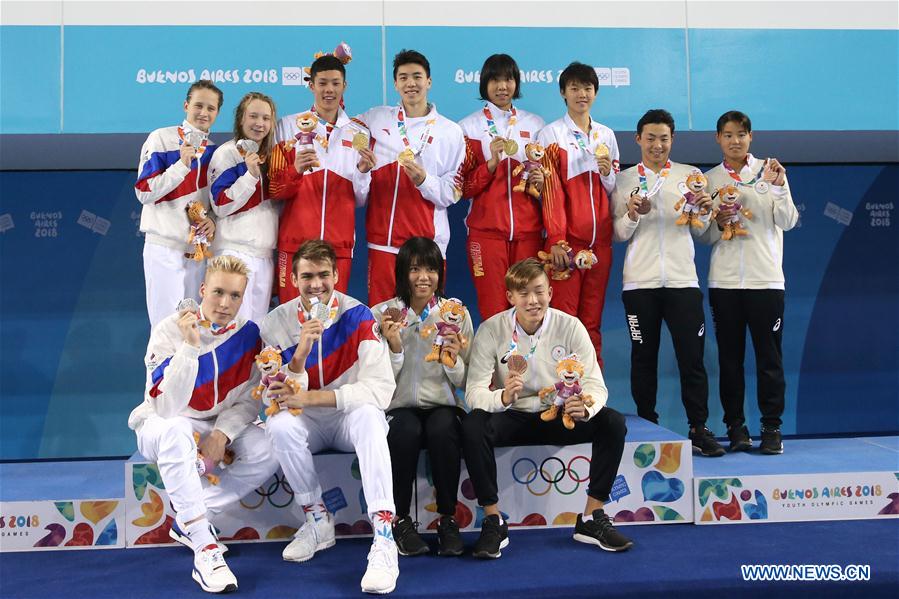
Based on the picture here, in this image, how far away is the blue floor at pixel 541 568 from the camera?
3477mm

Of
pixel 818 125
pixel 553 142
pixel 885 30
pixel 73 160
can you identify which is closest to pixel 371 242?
pixel 553 142

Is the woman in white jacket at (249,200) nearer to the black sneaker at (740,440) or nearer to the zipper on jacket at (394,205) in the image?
the zipper on jacket at (394,205)

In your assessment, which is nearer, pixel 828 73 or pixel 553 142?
pixel 553 142

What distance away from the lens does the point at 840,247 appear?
22.2ft

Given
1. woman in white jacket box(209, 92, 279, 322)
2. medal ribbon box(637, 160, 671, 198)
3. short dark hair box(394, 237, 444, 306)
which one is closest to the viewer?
short dark hair box(394, 237, 444, 306)

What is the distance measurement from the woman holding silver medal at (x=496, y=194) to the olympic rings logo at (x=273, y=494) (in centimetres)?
170

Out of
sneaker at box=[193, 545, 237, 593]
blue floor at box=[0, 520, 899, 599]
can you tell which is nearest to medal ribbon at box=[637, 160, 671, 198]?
blue floor at box=[0, 520, 899, 599]

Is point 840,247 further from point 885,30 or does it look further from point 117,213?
point 117,213

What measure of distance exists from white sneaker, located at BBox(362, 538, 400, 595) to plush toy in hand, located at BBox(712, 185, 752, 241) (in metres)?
3.11

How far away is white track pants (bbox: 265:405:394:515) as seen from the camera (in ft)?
12.2

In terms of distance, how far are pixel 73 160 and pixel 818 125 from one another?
5.40 metres

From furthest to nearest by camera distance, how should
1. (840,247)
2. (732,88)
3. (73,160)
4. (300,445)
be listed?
(840,247)
(73,160)
(732,88)
(300,445)

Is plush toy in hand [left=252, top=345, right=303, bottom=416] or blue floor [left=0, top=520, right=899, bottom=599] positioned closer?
blue floor [left=0, top=520, right=899, bottom=599]

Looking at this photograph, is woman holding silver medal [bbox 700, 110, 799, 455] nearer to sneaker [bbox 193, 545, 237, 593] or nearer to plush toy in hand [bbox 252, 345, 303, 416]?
plush toy in hand [bbox 252, 345, 303, 416]
